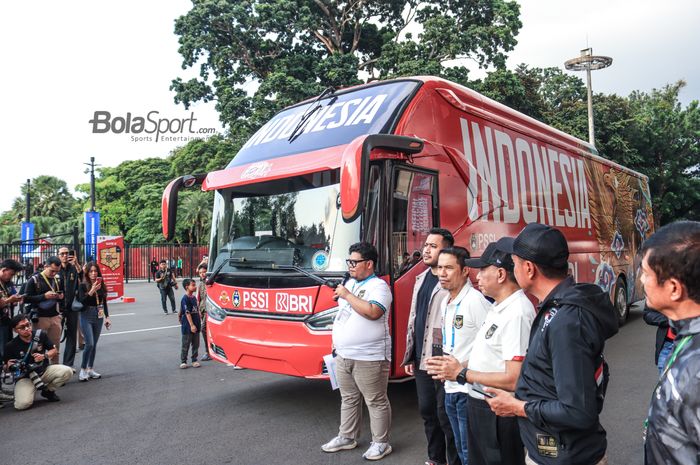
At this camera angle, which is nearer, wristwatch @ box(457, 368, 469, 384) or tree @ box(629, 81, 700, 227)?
wristwatch @ box(457, 368, 469, 384)

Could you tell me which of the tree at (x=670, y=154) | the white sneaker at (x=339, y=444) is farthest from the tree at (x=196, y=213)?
the white sneaker at (x=339, y=444)

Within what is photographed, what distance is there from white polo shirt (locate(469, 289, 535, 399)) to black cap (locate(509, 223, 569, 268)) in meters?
0.46

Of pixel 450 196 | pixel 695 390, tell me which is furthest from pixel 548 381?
pixel 450 196

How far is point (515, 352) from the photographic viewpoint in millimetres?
2416

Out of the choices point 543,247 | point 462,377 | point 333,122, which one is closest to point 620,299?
point 333,122

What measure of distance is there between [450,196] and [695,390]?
4.26 m

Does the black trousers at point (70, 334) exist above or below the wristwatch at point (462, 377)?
below

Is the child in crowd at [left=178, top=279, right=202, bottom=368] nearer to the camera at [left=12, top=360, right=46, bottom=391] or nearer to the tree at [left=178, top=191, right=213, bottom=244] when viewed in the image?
the camera at [left=12, top=360, right=46, bottom=391]

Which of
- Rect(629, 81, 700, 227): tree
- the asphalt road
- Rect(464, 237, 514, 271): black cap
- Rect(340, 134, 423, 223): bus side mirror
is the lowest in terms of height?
the asphalt road

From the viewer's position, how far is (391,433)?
4922mm

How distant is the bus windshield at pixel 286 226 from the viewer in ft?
16.4

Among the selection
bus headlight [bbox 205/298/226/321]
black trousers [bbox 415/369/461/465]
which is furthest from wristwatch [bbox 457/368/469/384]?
bus headlight [bbox 205/298/226/321]

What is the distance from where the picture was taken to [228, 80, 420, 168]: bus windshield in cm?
535

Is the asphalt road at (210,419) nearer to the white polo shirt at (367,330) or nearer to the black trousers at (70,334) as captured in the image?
the black trousers at (70,334)
